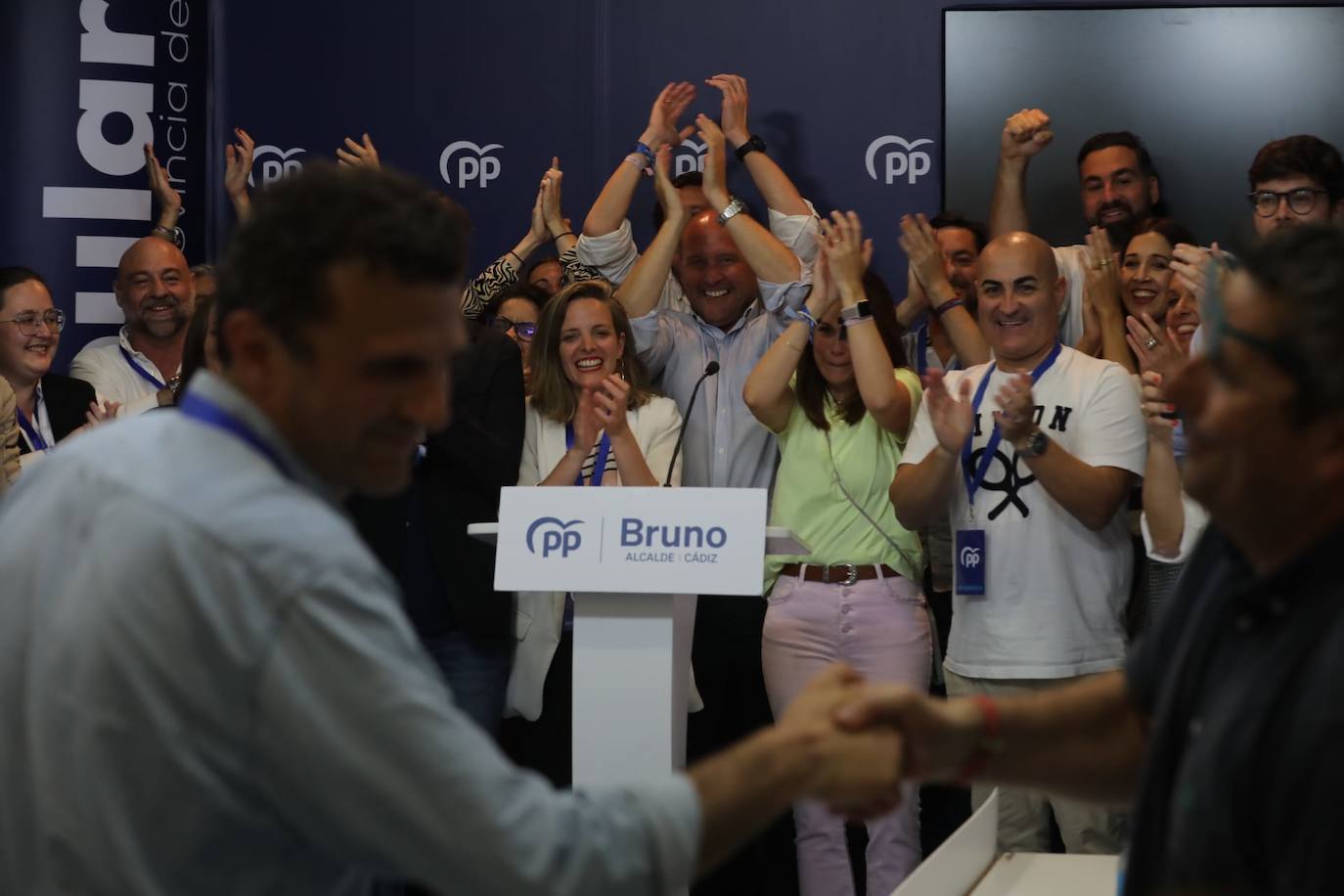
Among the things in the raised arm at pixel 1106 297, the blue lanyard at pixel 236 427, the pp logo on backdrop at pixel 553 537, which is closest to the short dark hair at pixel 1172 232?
the raised arm at pixel 1106 297

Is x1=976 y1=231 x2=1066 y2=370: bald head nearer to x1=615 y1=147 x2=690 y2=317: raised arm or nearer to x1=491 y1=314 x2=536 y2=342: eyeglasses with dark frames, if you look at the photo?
x1=615 y1=147 x2=690 y2=317: raised arm

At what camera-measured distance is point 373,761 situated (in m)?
1.64

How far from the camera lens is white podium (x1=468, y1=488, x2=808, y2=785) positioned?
441cm

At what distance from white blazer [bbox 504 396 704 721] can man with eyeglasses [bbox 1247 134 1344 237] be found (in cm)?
195

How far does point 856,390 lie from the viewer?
223 inches

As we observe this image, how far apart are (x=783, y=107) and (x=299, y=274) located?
19.1ft

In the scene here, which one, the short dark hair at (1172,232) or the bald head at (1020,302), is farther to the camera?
the short dark hair at (1172,232)

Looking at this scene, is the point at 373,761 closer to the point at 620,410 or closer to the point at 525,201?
the point at 620,410

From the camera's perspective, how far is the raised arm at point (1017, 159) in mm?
6457

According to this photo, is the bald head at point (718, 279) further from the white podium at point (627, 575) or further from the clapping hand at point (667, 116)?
the white podium at point (627, 575)

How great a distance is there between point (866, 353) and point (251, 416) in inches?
150

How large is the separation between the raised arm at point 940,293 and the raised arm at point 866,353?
0.35 m

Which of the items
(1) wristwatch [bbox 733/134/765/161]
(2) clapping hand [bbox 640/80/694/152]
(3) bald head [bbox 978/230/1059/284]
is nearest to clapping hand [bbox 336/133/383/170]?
(2) clapping hand [bbox 640/80/694/152]

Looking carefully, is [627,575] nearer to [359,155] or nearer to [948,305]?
[948,305]
